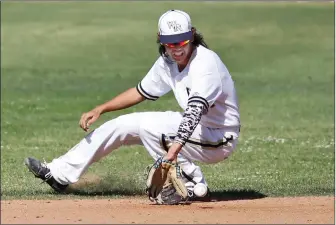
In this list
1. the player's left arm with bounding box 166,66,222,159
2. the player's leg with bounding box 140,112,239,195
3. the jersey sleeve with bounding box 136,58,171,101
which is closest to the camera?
the player's left arm with bounding box 166,66,222,159

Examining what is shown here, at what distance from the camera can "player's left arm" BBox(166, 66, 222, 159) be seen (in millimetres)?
8297

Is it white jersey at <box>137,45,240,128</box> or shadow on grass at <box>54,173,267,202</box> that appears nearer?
white jersey at <box>137,45,240,128</box>

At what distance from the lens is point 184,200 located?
866 centimetres

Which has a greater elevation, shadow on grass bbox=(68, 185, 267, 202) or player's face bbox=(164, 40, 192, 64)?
player's face bbox=(164, 40, 192, 64)

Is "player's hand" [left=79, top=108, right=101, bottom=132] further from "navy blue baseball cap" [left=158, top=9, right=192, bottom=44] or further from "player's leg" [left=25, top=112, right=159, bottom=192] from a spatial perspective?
"navy blue baseball cap" [left=158, top=9, right=192, bottom=44]

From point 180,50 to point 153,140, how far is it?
2.85 ft

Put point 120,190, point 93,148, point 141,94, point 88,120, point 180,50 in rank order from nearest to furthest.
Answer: point 180,50 < point 93,148 < point 88,120 < point 141,94 < point 120,190

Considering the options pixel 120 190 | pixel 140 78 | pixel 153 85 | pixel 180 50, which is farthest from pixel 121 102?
pixel 140 78

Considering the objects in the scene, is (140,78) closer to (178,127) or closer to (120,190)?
(120,190)

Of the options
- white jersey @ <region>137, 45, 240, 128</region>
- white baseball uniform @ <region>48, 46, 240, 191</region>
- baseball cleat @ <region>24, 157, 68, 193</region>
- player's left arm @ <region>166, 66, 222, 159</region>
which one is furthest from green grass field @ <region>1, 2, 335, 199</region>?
player's left arm @ <region>166, 66, 222, 159</region>

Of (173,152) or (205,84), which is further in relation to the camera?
(205,84)

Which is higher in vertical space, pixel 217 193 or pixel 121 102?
pixel 121 102

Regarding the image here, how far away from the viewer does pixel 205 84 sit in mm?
8438

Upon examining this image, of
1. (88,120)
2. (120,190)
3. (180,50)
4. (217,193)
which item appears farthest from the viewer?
(120,190)
